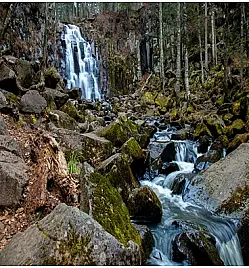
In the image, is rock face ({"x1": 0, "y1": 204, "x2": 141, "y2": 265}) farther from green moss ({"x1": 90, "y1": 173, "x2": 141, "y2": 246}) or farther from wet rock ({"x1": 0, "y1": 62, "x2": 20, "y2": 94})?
wet rock ({"x1": 0, "y1": 62, "x2": 20, "y2": 94})

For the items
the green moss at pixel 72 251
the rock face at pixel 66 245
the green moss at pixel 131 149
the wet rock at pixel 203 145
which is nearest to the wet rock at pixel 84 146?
the green moss at pixel 131 149

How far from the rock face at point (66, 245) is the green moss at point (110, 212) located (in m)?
0.59

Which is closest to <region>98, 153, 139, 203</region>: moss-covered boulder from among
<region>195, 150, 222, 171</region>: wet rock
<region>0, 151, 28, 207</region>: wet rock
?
<region>0, 151, 28, 207</region>: wet rock

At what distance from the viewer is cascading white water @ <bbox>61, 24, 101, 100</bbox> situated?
25234 mm

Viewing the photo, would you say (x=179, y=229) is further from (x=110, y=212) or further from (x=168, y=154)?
(x=168, y=154)

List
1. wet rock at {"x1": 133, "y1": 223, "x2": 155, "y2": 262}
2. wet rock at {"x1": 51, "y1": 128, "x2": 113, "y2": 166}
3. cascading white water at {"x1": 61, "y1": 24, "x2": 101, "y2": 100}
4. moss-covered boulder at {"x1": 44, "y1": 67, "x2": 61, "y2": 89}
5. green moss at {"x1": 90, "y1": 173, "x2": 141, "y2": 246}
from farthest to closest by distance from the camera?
cascading white water at {"x1": 61, "y1": 24, "x2": 101, "y2": 100}, moss-covered boulder at {"x1": 44, "y1": 67, "x2": 61, "y2": 89}, wet rock at {"x1": 51, "y1": 128, "x2": 113, "y2": 166}, wet rock at {"x1": 133, "y1": 223, "x2": 155, "y2": 262}, green moss at {"x1": 90, "y1": 173, "x2": 141, "y2": 246}

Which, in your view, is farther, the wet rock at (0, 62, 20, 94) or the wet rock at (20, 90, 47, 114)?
the wet rock at (0, 62, 20, 94)

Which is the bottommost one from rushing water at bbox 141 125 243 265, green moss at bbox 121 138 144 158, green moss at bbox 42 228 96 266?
rushing water at bbox 141 125 243 265

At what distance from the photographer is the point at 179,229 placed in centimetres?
539

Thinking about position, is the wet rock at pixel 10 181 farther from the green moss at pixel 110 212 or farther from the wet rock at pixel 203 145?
the wet rock at pixel 203 145

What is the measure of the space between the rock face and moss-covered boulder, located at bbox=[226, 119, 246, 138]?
793 cm

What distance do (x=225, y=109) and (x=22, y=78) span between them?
8.49m

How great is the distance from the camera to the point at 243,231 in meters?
5.14

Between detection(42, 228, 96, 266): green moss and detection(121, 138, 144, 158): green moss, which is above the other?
detection(42, 228, 96, 266): green moss
